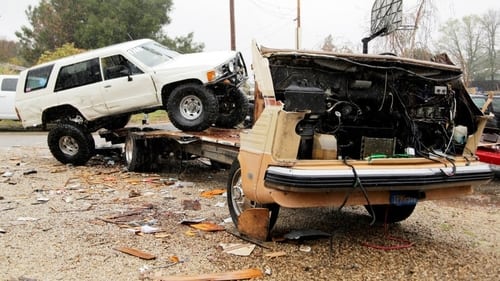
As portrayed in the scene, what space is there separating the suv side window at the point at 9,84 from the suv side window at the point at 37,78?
27.9ft

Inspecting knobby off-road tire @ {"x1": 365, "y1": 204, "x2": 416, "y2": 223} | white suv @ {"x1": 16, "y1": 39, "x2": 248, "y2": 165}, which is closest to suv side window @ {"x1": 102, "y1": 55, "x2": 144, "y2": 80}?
white suv @ {"x1": 16, "y1": 39, "x2": 248, "y2": 165}

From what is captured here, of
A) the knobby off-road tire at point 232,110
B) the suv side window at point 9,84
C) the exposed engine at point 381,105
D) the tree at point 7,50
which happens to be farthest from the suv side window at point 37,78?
the tree at point 7,50

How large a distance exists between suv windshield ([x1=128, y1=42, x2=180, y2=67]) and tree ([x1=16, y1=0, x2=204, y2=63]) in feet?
66.9

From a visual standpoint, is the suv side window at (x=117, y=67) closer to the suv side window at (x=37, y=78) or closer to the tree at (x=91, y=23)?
the suv side window at (x=37, y=78)

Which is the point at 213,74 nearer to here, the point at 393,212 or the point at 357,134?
the point at 357,134

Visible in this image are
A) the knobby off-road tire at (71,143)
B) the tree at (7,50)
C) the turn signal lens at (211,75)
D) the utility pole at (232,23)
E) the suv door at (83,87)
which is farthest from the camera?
the tree at (7,50)

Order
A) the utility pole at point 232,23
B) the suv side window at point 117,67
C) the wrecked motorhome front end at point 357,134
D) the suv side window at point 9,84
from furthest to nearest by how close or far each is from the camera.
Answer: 1. the utility pole at point 232,23
2. the suv side window at point 9,84
3. the suv side window at point 117,67
4. the wrecked motorhome front end at point 357,134

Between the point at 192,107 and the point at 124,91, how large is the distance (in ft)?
5.22

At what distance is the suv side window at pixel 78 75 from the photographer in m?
9.42

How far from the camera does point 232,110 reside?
9.21 metres

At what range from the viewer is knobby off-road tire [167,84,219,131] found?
8156 mm

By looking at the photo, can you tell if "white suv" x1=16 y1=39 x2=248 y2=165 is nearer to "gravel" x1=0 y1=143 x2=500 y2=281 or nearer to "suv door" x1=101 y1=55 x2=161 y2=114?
"suv door" x1=101 y1=55 x2=161 y2=114

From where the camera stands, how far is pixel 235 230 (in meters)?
5.23

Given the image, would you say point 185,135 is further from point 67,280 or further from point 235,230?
point 67,280
